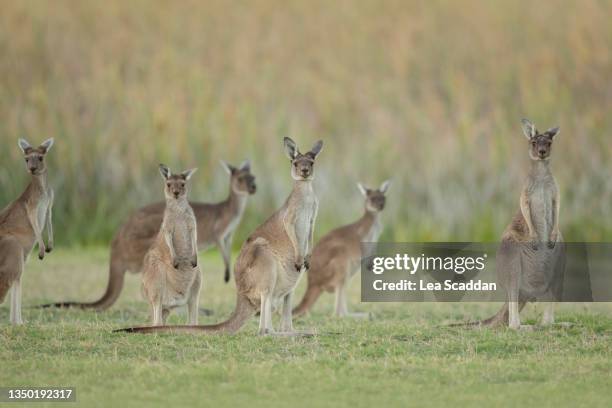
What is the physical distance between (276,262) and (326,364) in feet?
4.31

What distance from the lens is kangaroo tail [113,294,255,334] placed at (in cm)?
885

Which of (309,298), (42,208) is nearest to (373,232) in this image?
(309,298)

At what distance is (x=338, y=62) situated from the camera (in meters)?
20.2

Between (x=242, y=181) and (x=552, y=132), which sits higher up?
(x=242, y=181)

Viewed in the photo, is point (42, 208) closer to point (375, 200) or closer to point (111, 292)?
point (111, 292)

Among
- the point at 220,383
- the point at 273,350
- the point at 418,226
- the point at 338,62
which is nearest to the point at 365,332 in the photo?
the point at 273,350

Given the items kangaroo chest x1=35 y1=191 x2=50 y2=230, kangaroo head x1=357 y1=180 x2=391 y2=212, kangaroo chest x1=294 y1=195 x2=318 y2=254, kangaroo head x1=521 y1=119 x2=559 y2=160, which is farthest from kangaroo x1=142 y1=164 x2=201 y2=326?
kangaroo head x1=357 y1=180 x2=391 y2=212

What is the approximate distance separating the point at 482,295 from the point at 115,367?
276 inches

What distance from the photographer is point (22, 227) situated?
1020cm

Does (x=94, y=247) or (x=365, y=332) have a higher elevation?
(x=94, y=247)

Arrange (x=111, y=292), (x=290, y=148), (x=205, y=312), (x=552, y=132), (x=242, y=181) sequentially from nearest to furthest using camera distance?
1. (x=290, y=148)
2. (x=552, y=132)
3. (x=111, y=292)
4. (x=205, y=312)
5. (x=242, y=181)

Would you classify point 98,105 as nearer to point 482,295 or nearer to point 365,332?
point 482,295

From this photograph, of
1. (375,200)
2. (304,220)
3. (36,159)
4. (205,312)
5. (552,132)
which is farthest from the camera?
(375,200)

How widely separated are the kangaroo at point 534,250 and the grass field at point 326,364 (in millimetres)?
353
